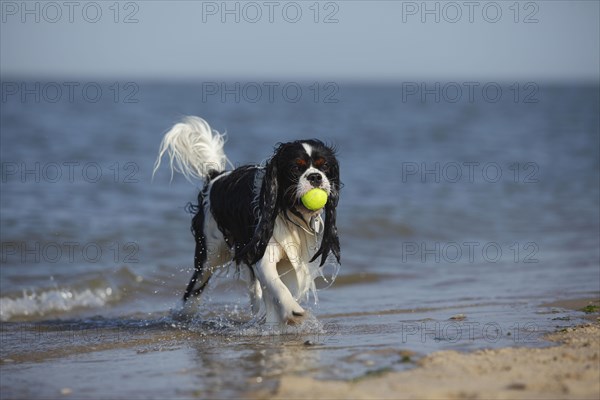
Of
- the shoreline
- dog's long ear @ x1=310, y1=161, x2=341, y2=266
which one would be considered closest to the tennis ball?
dog's long ear @ x1=310, y1=161, x2=341, y2=266

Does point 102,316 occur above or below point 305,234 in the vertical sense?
below

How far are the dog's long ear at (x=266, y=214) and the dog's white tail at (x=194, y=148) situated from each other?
1356 mm

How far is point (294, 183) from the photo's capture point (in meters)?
6.10

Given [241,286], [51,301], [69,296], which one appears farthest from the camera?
[241,286]

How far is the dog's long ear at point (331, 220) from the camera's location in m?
6.20

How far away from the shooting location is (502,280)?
878 centimetres

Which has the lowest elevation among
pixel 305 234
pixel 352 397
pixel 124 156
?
pixel 352 397

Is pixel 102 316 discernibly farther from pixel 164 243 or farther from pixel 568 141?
pixel 568 141

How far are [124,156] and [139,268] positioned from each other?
9179mm

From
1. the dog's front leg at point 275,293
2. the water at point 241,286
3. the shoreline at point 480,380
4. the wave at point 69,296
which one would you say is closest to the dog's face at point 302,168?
the dog's front leg at point 275,293

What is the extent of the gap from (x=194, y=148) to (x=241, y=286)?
1.88 meters

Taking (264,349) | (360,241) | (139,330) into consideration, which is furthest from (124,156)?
(264,349)

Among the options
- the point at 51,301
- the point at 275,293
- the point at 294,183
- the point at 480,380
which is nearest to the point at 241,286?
the point at 51,301

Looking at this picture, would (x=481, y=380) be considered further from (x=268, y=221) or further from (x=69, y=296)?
(x=69, y=296)
